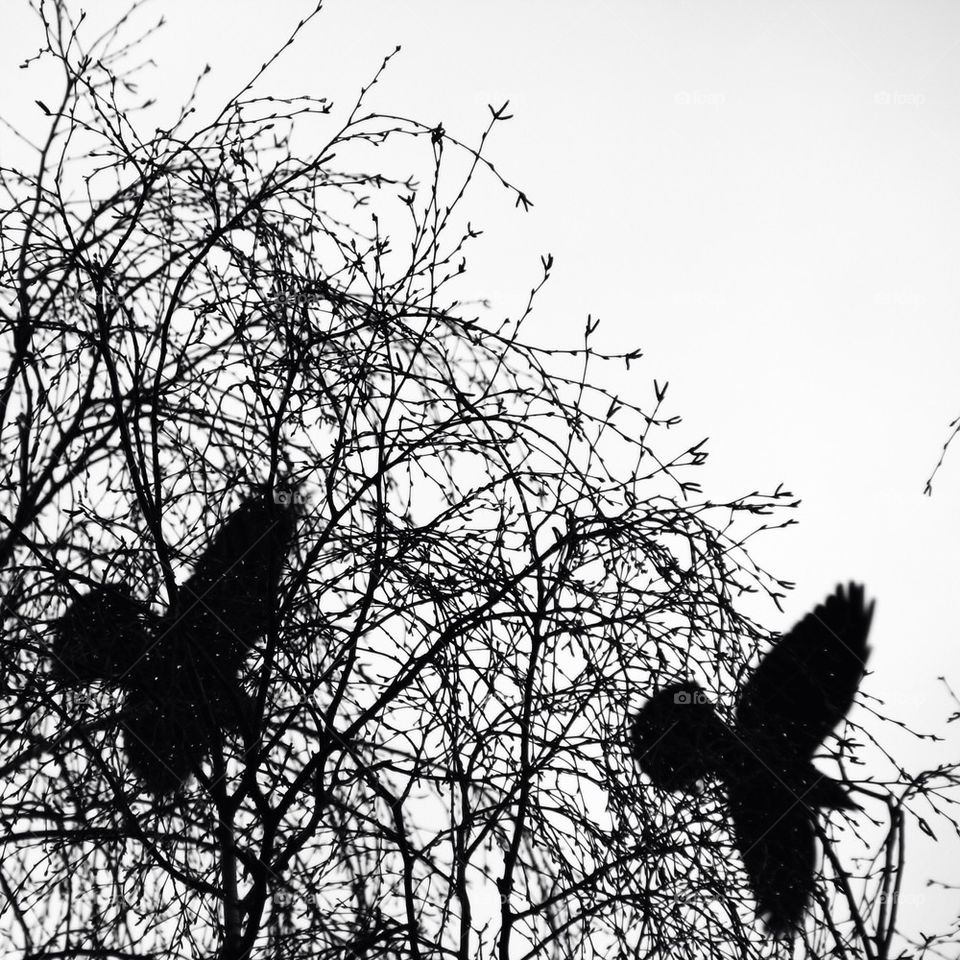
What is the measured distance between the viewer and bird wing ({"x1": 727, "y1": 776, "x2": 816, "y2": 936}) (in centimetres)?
188

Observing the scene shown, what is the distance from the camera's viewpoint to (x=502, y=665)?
1975mm

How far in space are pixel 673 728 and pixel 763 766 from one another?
0.19 metres

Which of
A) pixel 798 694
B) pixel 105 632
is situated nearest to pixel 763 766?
pixel 798 694

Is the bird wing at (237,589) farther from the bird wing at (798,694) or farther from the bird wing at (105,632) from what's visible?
the bird wing at (798,694)

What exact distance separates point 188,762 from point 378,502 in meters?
0.74

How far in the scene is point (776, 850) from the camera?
194 cm

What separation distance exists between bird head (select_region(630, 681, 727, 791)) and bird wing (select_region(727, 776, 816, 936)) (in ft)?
0.28

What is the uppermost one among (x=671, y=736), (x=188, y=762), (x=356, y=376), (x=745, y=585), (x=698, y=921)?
(x=745, y=585)

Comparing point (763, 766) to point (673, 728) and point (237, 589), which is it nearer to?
point (673, 728)

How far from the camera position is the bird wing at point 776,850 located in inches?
73.9

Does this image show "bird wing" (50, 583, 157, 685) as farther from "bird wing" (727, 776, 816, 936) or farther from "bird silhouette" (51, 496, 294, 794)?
"bird wing" (727, 776, 816, 936)

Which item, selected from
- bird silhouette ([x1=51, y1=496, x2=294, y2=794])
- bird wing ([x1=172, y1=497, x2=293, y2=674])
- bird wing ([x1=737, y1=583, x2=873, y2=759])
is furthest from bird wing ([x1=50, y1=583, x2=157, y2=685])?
bird wing ([x1=737, y1=583, x2=873, y2=759])

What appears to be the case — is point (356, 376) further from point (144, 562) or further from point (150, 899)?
point (150, 899)

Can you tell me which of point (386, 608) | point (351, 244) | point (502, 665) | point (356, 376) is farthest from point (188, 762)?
point (351, 244)
